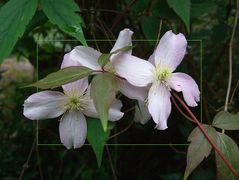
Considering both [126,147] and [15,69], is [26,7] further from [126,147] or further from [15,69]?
[15,69]

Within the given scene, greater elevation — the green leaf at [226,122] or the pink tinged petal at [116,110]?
the pink tinged petal at [116,110]

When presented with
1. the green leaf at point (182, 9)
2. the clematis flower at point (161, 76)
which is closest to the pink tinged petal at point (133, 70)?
the clematis flower at point (161, 76)

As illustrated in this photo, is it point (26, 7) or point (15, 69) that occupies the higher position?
point (26, 7)

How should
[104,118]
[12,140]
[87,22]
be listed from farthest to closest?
[12,140]
[87,22]
[104,118]

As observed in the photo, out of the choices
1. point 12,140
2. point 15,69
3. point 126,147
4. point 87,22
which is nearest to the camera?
point 87,22

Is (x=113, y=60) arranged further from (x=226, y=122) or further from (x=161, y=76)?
(x=226, y=122)

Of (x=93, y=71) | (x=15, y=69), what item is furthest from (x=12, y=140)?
(x=15, y=69)

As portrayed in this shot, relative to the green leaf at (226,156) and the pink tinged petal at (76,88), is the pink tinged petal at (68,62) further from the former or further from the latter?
the green leaf at (226,156)
